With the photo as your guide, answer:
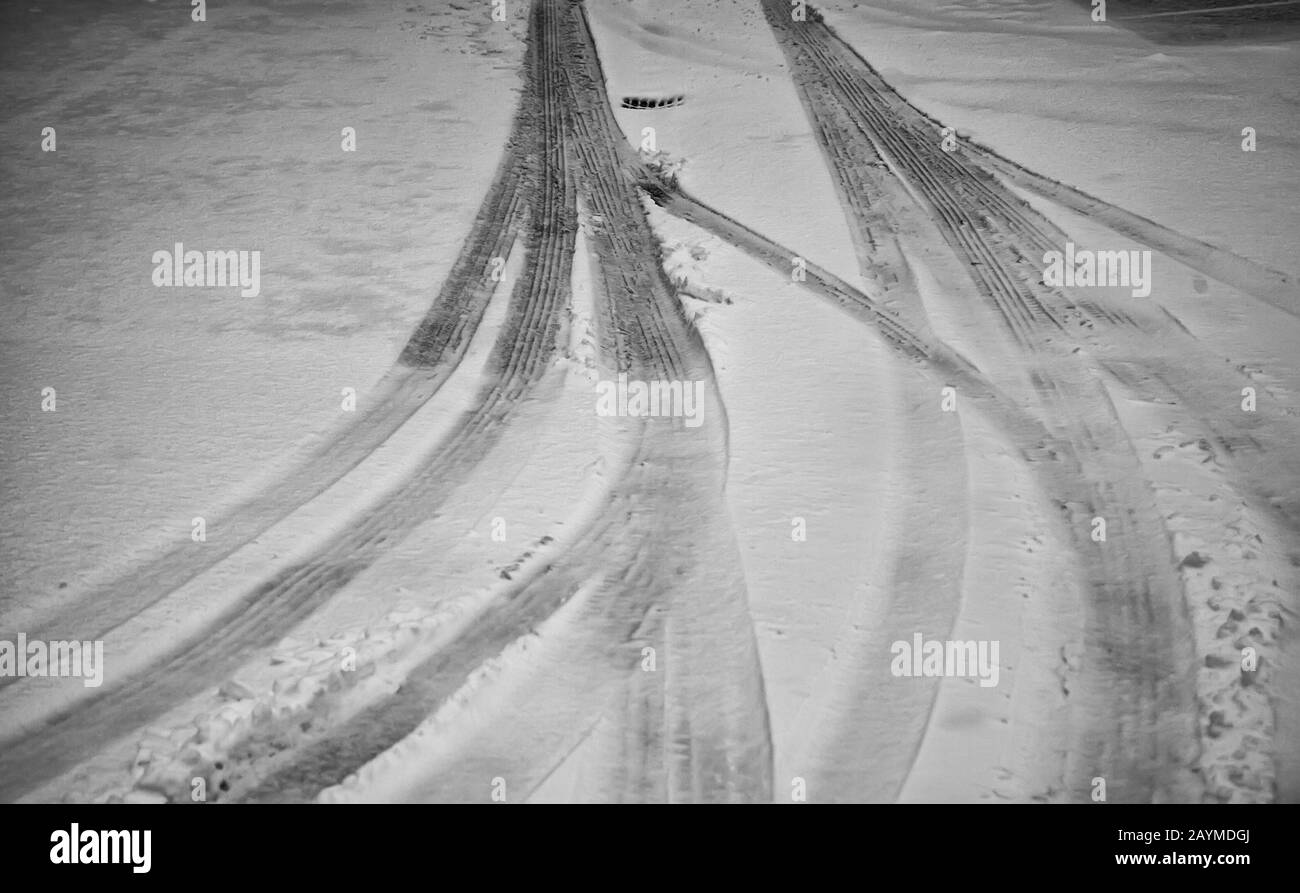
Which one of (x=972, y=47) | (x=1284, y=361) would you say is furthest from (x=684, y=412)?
(x=972, y=47)

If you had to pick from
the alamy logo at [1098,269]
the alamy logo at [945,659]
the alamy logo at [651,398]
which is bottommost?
the alamy logo at [945,659]

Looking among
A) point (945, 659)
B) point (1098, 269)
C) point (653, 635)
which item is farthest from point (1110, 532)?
point (1098, 269)

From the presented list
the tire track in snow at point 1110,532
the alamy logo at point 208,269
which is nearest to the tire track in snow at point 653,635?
the tire track in snow at point 1110,532

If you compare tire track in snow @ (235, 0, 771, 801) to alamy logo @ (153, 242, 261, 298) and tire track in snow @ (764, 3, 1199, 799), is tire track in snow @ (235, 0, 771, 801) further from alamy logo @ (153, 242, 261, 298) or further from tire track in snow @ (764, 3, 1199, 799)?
alamy logo @ (153, 242, 261, 298)

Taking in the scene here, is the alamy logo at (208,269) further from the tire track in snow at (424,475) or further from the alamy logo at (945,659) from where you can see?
the alamy logo at (945,659)
